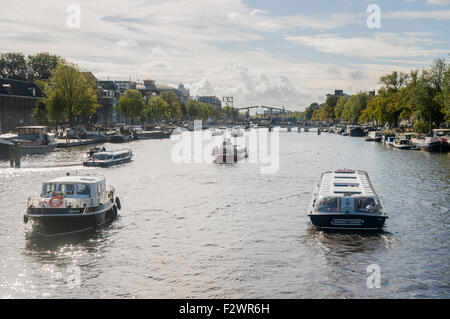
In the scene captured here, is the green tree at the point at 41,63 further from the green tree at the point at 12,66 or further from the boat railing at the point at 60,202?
the boat railing at the point at 60,202

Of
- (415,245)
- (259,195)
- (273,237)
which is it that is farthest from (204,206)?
(415,245)

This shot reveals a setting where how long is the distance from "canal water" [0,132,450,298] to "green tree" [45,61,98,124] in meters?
77.6

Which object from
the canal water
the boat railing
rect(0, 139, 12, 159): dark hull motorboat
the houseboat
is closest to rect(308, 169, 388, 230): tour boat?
the canal water

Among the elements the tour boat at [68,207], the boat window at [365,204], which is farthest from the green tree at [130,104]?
the boat window at [365,204]

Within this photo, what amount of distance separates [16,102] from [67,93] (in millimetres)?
13181

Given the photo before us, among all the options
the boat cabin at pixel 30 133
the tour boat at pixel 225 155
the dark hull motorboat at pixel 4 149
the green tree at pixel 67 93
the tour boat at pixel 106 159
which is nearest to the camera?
the tour boat at pixel 106 159

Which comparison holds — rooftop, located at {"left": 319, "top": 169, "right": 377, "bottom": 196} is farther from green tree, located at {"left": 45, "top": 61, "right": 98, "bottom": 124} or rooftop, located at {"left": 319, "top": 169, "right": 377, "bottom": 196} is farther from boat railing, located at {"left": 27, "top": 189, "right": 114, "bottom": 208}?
green tree, located at {"left": 45, "top": 61, "right": 98, "bottom": 124}

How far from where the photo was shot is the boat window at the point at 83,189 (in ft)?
126

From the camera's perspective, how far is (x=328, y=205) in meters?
37.6

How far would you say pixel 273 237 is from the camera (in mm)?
37344

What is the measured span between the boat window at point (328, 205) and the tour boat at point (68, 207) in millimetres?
15423
